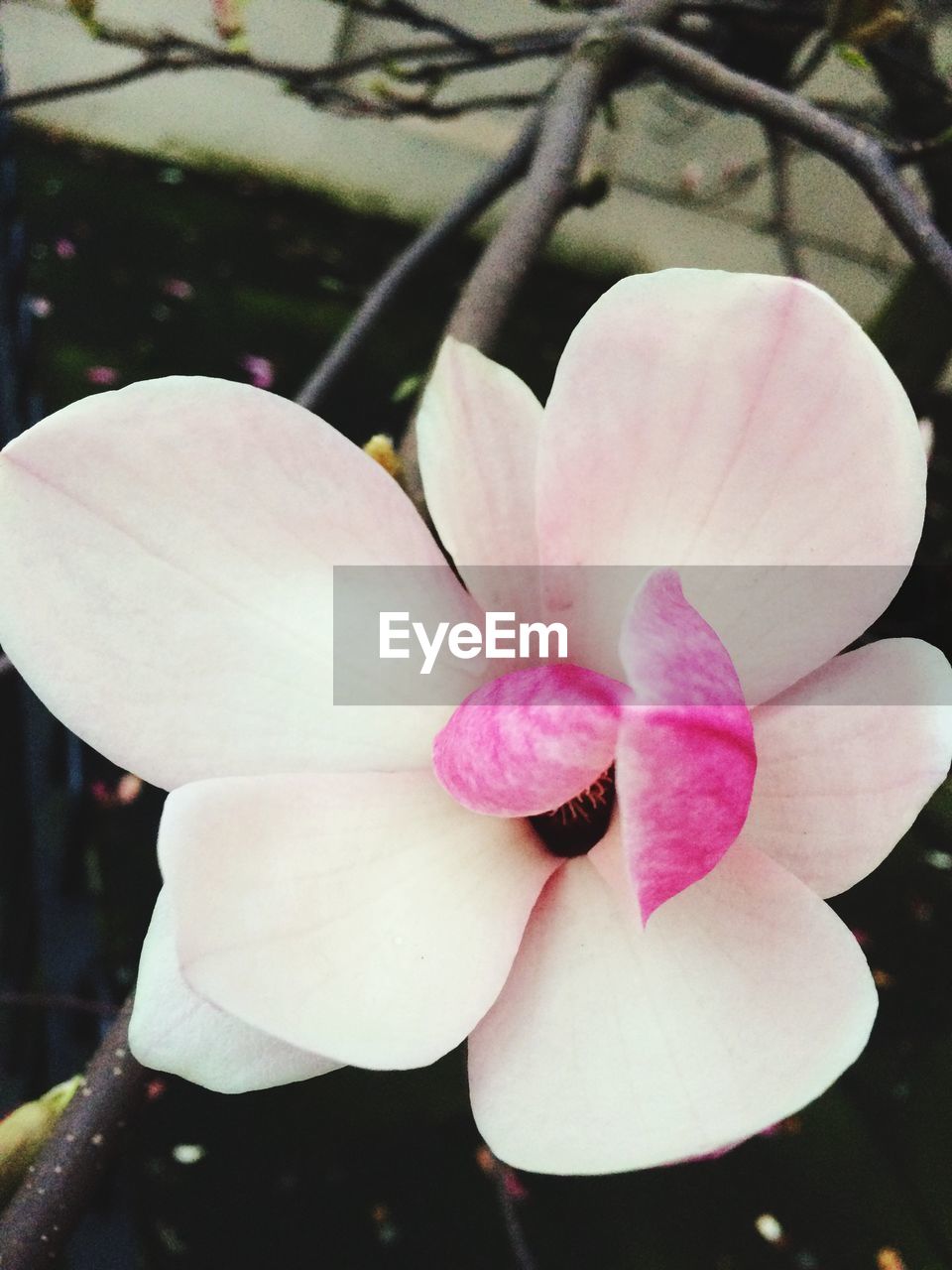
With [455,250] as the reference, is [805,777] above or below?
above

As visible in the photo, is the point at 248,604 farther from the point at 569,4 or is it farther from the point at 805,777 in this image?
the point at 569,4

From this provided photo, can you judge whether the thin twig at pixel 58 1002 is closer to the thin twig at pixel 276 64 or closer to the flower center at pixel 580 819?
the flower center at pixel 580 819

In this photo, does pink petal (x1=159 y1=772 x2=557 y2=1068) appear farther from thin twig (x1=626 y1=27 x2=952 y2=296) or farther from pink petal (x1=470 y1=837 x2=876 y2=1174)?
thin twig (x1=626 y1=27 x2=952 y2=296)

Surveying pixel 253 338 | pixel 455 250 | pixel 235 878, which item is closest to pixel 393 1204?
pixel 235 878

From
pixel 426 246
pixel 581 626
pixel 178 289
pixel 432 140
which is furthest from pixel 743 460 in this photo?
pixel 432 140

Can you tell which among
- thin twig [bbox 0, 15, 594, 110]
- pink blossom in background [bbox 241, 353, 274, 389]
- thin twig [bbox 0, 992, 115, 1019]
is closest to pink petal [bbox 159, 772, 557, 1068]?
thin twig [bbox 0, 992, 115, 1019]

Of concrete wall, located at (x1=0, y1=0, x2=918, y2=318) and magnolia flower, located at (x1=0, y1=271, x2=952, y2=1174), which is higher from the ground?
magnolia flower, located at (x1=0, y1=271, x2=952, y2=1174)
